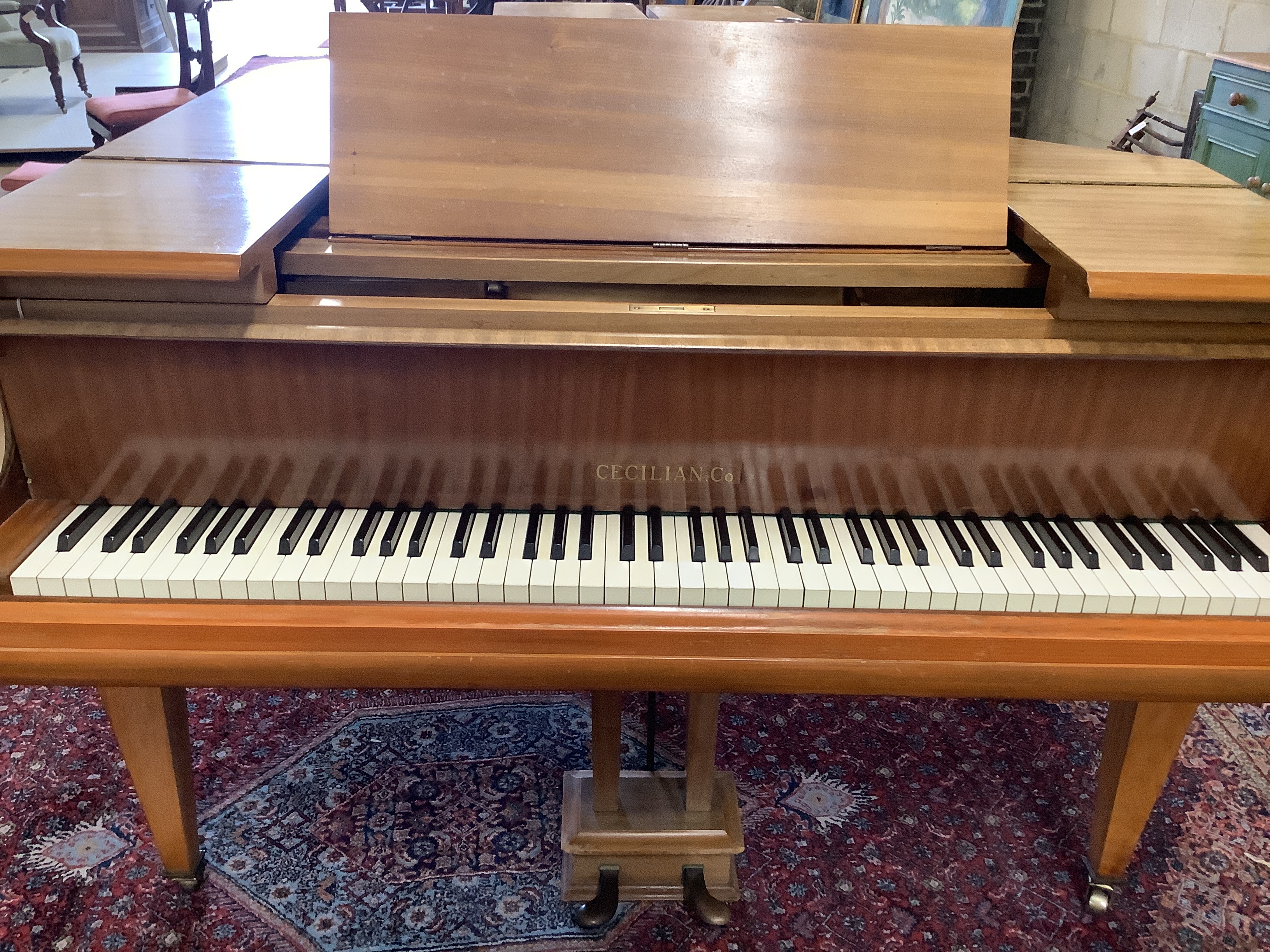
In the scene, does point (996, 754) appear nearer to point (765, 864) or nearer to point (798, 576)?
point (765, 864)

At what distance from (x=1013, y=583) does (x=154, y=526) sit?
1.20m

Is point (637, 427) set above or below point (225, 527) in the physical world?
above

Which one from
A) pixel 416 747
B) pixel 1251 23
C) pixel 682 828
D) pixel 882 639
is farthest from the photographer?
pixel 1251 23

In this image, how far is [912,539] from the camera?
4.48 ft

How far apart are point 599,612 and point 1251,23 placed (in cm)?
368

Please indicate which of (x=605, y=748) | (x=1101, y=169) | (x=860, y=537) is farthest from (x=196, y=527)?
(x=1101, y=169)

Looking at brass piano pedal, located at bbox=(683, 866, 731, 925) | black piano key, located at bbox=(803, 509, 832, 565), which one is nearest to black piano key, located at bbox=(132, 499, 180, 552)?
black piano key, located at bbox=(803, 509, 832, 565)

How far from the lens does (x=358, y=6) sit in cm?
943

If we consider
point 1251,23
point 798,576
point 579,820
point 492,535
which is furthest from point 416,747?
point 1251,23

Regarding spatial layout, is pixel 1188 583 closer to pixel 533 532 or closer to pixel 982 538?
pixel 982 538

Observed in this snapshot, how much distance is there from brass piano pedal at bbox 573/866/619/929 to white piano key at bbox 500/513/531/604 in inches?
27.2

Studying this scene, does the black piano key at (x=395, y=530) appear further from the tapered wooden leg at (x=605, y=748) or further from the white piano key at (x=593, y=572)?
the tapered wooden leg at (x=605, y=748)

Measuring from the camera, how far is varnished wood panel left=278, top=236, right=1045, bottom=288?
135 centimetres

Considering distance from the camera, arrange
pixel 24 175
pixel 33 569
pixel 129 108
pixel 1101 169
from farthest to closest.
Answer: pixel 129 108
pixel 24 175
pixel 1101 169
pixel 33 569
